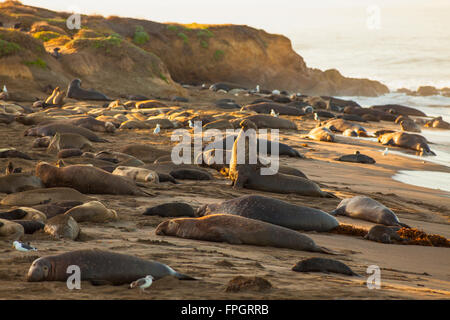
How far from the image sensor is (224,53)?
39.9m

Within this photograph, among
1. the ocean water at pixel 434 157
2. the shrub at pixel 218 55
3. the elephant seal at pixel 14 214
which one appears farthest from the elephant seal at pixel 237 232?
the shrub at pixel 218 55

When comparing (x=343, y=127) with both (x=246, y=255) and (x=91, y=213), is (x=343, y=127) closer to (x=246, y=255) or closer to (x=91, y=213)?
(x=91, y=213)

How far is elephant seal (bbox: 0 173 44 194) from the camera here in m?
6.44

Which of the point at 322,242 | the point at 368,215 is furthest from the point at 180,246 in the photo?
the point at 368,215

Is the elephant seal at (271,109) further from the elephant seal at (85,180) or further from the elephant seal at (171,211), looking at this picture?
the elephant seal at (171,211)

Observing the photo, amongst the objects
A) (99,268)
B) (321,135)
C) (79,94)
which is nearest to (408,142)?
(321,135)

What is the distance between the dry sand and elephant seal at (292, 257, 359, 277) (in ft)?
0.29

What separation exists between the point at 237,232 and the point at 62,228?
1.43m

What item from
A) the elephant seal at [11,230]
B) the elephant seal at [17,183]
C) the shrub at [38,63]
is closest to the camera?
the elephant seal at [11,230]

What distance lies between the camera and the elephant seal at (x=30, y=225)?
15.4 feet

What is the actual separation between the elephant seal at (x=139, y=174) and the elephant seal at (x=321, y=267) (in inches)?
158
